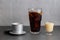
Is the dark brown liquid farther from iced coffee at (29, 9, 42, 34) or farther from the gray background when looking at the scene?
the gray background

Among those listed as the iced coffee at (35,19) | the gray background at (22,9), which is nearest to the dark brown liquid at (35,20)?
the iced coffee at (35,19)

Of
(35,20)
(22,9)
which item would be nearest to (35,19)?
(35,20)

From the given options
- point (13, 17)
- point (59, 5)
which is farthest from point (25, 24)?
point (59, 5)

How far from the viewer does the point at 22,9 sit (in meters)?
1.57

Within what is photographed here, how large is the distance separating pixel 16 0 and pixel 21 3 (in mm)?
52

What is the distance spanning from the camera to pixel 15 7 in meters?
1.57

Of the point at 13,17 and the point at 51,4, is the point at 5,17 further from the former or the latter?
the point at 51,4

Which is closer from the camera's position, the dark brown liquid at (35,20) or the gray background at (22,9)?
the dark brown liquid at (35,20)

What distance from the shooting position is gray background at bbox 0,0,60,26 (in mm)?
1566

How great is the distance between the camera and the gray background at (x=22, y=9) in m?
1.57

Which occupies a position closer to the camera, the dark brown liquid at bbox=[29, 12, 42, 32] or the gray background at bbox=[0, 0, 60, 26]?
the dark brown liquid at bbox=[29, 12, 42, 32]

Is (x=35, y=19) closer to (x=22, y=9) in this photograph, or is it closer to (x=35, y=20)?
(x=35, y=20)

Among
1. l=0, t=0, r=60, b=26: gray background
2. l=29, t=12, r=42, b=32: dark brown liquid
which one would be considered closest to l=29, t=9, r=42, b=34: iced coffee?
l=29, t=12, r=42, b=32: dark brown liquid

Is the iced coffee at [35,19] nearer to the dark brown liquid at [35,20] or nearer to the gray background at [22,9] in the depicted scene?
the dark brown liquid at [35,20]
